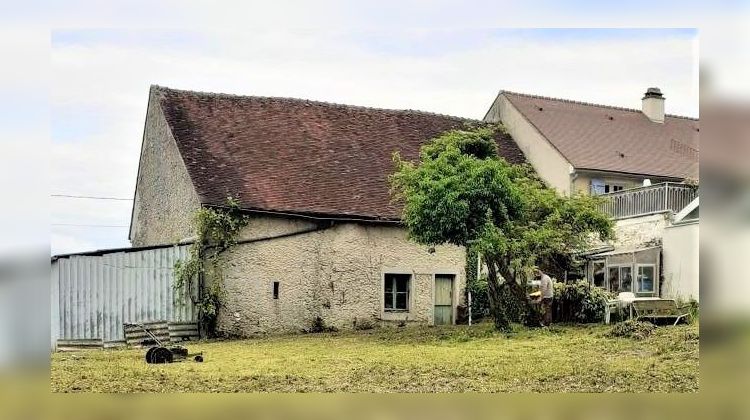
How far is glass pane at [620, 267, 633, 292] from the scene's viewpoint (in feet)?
57.3

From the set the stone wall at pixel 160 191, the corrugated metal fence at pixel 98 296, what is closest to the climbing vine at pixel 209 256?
the stone wall at pixel 160 191

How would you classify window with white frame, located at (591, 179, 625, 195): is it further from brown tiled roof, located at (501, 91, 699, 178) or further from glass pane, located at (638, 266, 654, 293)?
glass pane, located at (638, 266, 654, 293)

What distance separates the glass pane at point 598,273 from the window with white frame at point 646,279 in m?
0.74

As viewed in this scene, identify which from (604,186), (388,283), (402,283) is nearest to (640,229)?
(604,186)

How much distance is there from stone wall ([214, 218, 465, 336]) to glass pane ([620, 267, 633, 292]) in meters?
3.06

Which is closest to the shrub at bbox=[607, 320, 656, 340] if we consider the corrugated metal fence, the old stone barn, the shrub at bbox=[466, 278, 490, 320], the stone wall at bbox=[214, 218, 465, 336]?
the shrub at bbox=[466, 278, 490, 320]

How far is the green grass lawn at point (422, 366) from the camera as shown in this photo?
40.9ft

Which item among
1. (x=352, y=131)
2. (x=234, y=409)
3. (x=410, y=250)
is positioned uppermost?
(x=352, y=131)

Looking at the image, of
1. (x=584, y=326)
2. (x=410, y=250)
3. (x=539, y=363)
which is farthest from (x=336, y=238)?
(x=539, y=363)

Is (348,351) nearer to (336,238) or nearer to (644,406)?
(336,238)

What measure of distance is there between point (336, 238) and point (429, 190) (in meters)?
2.95

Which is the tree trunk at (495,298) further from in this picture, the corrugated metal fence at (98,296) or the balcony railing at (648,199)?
the corrugated metal fence at (98,296)

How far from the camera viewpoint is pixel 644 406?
11.5 meters

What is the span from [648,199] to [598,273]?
5.22ft
